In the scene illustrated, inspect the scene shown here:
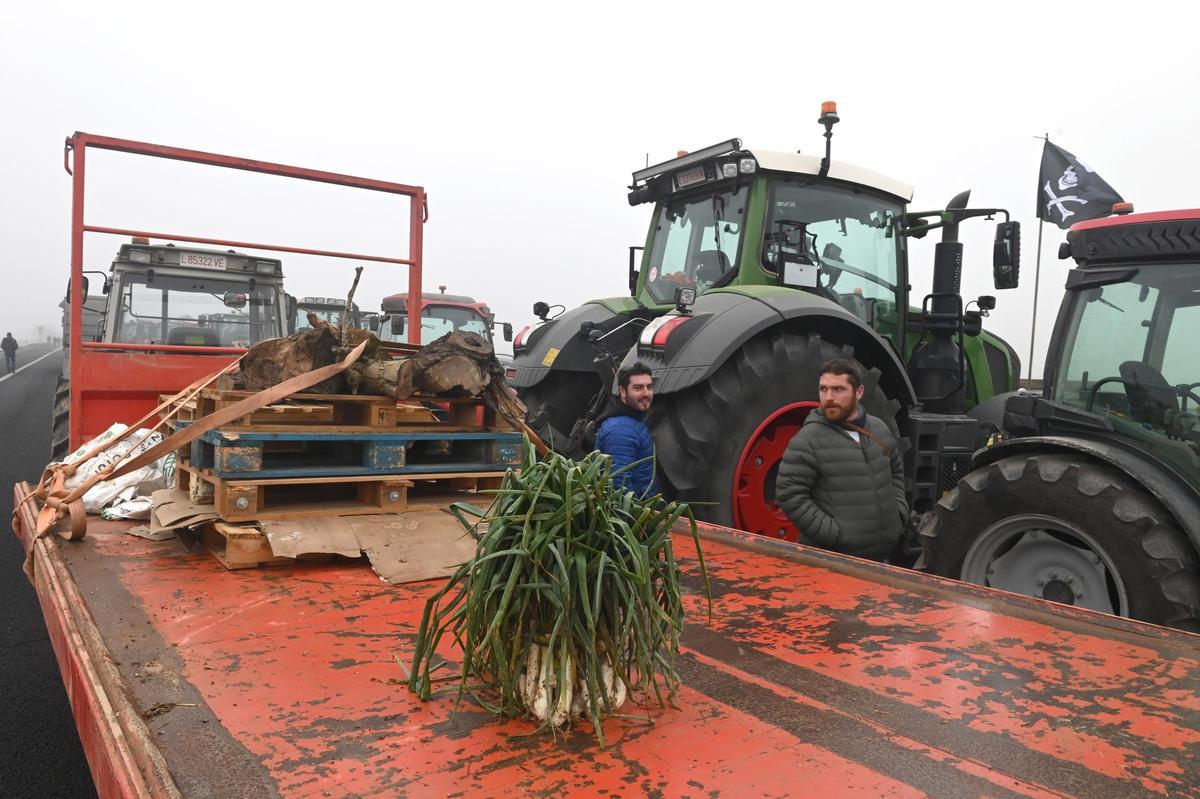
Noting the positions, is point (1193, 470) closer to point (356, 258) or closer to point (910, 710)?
point (910, 710)

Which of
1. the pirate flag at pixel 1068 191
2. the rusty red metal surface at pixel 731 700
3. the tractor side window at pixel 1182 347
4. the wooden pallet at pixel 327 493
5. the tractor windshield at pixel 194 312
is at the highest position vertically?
the pirate flag at pixel 1068 191

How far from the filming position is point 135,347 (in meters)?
4.10

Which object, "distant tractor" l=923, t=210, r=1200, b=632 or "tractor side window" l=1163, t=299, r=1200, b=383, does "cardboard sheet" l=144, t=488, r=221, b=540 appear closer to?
"distant tractor" l=923, t=210, r=1200, b=632

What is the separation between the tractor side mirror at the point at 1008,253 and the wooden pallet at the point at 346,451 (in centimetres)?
370

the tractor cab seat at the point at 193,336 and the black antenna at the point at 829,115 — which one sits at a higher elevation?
the black antenna at the point at 829,115

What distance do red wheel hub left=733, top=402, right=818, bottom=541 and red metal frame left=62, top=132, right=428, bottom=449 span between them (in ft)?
6.19

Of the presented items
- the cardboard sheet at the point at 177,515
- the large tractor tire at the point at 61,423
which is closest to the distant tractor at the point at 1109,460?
the cardboard sheet at the point at 177,515

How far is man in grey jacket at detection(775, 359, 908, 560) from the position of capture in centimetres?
355

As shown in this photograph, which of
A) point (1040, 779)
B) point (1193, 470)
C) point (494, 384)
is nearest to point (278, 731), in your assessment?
point (1040, 779)

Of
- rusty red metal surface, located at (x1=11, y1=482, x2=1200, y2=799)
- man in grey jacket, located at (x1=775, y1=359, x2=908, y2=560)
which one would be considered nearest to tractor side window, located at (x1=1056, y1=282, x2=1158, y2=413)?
man in grey jacket, located at (x1=775, y1=359, x2=908, y2=560)

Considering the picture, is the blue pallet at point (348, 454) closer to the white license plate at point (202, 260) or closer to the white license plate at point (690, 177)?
the white license plate at point (690, 177)

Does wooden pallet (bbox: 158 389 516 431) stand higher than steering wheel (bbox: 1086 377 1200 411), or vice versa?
steering wheel (bbox: 1086 377 1200 411)

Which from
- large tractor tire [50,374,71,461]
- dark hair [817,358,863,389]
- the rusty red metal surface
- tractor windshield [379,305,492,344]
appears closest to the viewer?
the rusty red metal surface

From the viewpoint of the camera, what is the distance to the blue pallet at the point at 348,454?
9.04 feet
